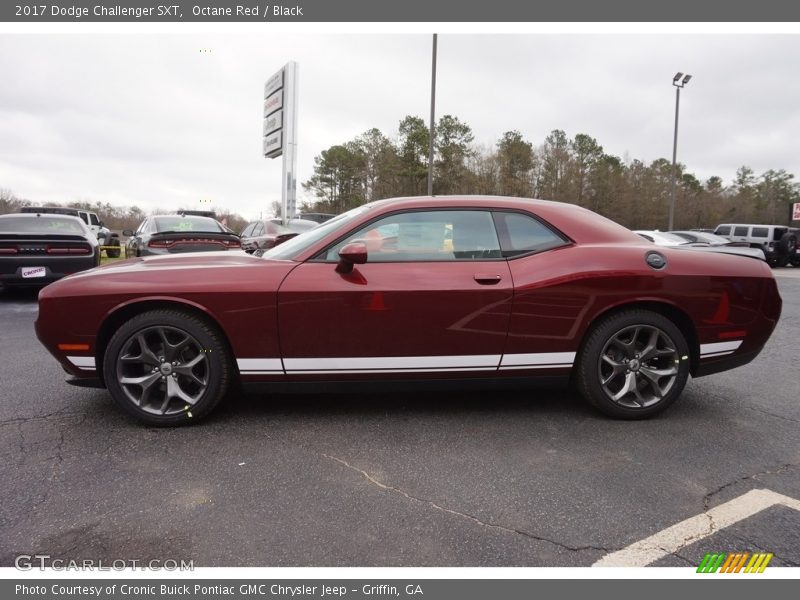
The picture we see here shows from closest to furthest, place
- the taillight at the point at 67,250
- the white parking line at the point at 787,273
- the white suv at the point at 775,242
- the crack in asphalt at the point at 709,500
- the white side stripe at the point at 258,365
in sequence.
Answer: the crack in asphalt at the point at 709,500 → the white side stripe at the point at 258,365 → the taillight at the point at 67,250 → the white parking line at the point at 787,273 → the white suv at the point at 775,242

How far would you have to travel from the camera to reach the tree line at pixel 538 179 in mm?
39469

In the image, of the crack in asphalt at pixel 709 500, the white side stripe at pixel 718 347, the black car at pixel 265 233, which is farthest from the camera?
the black car at pixel 265 233

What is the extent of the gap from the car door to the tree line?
34.7 meters

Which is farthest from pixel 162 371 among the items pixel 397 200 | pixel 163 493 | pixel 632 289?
pixel 632 289

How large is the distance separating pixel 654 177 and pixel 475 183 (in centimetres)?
2402

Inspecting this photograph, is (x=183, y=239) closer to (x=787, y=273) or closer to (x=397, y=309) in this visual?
(x=397, y=309)

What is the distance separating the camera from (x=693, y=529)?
2025mm

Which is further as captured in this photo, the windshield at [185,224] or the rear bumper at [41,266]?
the windshield at [185,224]

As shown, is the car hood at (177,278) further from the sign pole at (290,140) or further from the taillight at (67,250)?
the sign pole at (290,140)

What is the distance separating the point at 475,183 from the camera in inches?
1539

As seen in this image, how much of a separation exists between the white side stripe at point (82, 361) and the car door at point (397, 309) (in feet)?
3.82

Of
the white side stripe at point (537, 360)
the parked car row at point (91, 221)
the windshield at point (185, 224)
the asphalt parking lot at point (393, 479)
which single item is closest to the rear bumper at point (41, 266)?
the windshield at point (185, 224)

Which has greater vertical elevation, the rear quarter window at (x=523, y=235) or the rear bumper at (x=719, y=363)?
the rear quarter window at (x=523, y=235)

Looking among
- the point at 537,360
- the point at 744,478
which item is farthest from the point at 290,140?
the point at 744,478
